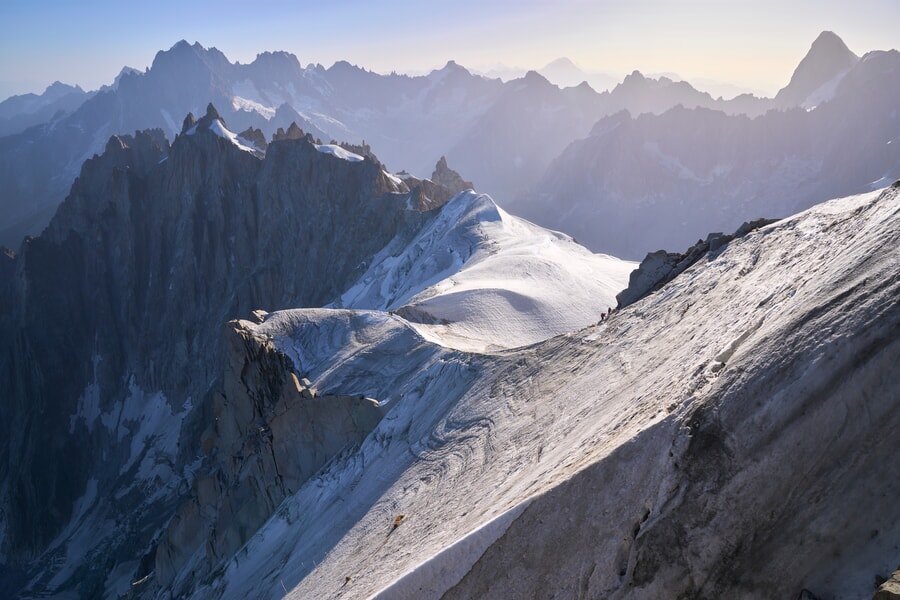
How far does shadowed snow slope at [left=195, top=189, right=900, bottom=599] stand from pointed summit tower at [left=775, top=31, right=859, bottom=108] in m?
155

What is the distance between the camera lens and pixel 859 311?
7301mm

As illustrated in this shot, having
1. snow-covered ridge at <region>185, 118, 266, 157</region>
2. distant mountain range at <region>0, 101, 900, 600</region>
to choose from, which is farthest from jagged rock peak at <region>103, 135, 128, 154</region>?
distant mountain range at <region>0, 101, 900, 600</region>

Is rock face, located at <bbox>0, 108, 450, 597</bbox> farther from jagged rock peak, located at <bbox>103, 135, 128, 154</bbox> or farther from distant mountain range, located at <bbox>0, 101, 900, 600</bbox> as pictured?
jagged rock peak, located at <bbox>103, 135, 128, 154</bbox>

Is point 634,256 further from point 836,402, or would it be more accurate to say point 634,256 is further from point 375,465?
point 836,402

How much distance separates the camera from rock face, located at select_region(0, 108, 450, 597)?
218 feet

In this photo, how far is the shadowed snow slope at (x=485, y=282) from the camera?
90.4 ft

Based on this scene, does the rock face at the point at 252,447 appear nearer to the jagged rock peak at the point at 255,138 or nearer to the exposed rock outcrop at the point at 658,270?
the exposed rock outcrop at the point at 658,270

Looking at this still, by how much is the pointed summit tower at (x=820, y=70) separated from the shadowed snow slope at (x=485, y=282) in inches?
4906

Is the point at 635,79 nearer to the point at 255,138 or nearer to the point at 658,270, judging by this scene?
the point at 255,138

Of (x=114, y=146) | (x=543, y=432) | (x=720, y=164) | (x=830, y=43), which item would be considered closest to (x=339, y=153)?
(x=114, y=146)

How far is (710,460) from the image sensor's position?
7688 mm

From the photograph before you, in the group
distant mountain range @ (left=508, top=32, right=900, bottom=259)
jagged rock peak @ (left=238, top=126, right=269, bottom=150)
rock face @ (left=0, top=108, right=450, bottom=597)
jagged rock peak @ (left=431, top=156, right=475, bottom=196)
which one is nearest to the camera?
rock face @ (left=0, top=108, right=450, bottom=597)

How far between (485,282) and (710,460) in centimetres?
2551

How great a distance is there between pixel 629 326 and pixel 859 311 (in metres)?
7.99
